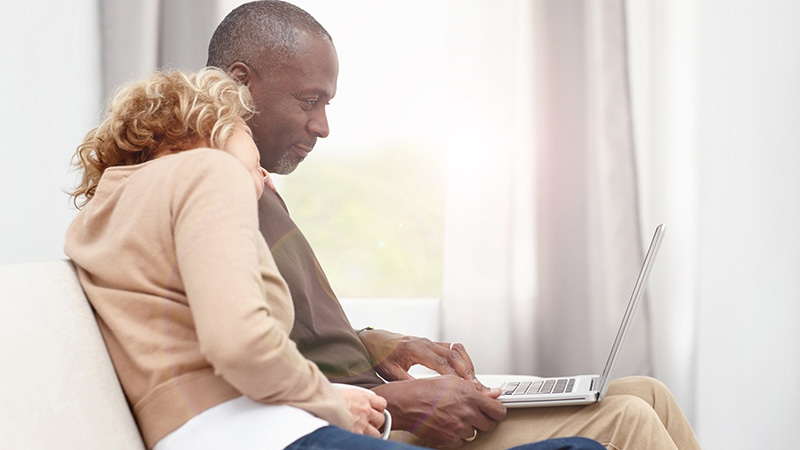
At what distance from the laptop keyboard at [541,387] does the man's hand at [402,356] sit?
91mm

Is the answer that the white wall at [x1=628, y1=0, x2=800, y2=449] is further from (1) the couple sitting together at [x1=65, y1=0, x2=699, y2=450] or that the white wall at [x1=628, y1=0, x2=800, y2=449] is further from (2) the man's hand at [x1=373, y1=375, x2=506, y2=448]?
(2) the man's hand at [x1=373, y1=375, x2=506, y2=448]

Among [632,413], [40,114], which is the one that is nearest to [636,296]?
[632,413]

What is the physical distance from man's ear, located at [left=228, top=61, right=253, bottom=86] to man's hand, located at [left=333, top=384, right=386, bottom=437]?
27.5 inches

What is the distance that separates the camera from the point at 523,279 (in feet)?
8.48

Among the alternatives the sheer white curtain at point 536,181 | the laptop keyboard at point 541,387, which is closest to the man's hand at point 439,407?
the laptop keyboard at point 541,387

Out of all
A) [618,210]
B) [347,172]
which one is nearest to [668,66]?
[618,210]

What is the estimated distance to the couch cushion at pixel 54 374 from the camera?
829 mm

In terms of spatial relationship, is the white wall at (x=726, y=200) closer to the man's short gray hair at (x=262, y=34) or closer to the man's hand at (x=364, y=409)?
the man's short gray hair at (x=262, y=34)

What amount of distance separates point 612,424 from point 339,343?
47 centimetres

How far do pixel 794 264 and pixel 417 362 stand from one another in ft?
5.09

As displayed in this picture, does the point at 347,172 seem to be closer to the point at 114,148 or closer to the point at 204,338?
the point at 114,148

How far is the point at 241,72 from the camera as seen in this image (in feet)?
4.69

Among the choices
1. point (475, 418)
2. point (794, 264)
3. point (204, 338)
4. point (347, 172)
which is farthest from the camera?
point (347, 172)

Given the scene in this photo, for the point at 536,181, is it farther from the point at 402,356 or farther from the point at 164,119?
the point at 164,119
